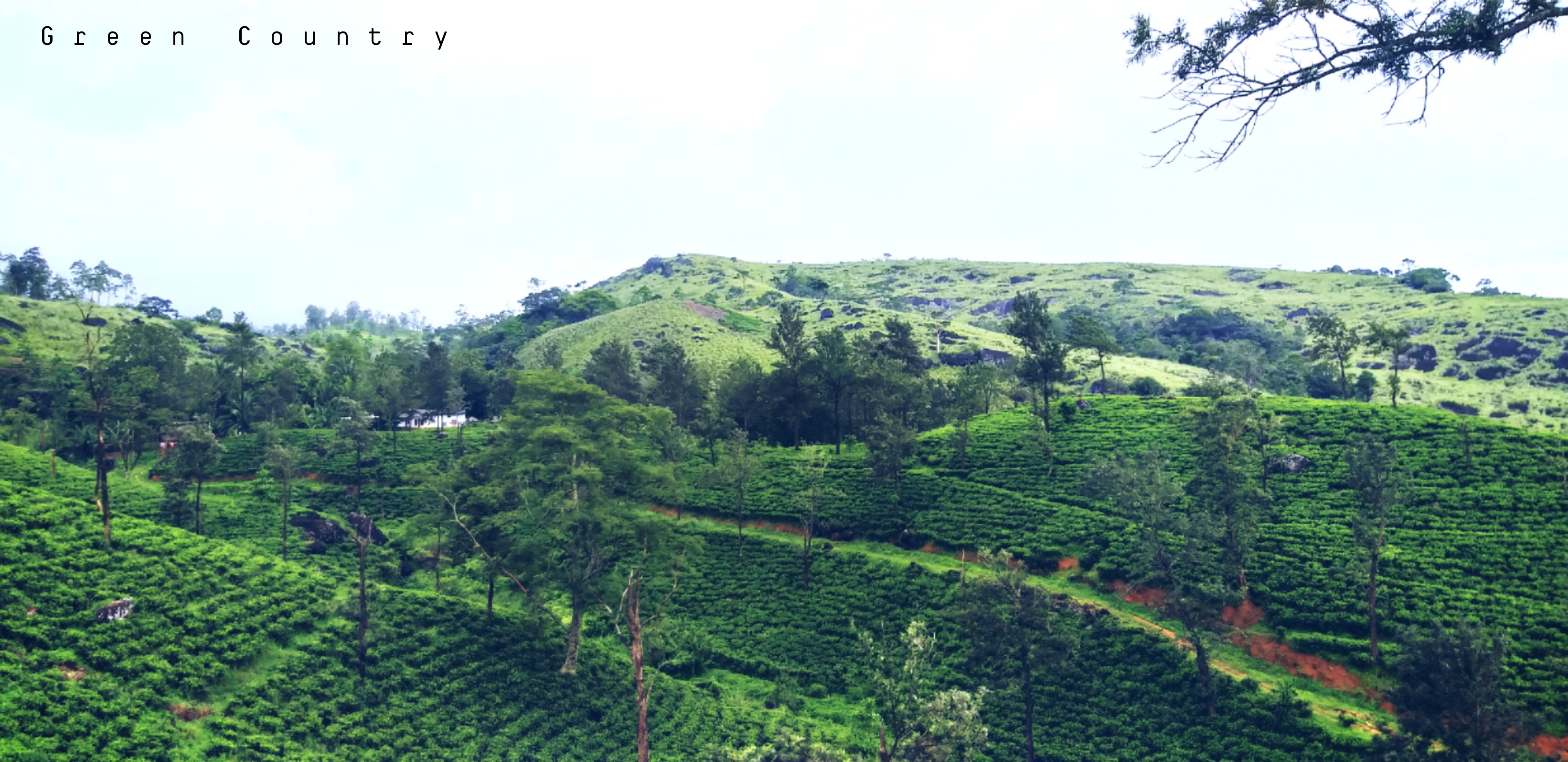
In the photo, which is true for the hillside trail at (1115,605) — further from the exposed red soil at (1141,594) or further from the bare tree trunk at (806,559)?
Answer: the bare tree trunk at (806,559)

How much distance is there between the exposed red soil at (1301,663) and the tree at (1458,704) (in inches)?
291

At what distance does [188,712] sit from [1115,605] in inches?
1760

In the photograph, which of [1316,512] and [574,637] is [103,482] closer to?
[574,637]

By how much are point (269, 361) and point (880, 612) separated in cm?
12428

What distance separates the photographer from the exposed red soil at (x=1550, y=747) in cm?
2955

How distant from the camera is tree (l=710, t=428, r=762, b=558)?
183ft

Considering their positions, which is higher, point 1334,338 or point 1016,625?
point 1334,338

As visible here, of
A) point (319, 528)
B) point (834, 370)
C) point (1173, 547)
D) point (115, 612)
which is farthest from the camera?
point (834, 370)

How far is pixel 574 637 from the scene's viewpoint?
134 feet

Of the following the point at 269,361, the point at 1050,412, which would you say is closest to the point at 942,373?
the point at 1050,412

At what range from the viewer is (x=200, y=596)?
3572cm

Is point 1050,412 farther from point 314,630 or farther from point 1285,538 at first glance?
point 314,630

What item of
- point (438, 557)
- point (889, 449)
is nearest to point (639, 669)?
point (438, 557)

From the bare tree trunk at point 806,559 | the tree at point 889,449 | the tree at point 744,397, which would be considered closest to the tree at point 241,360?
the tree at point 744,397
